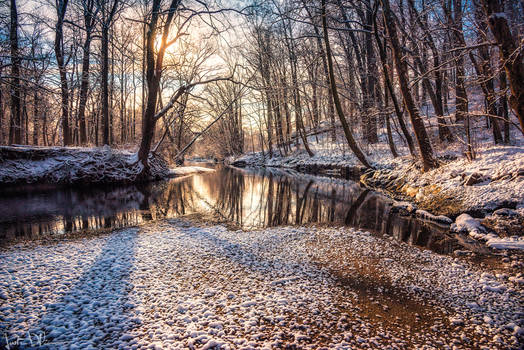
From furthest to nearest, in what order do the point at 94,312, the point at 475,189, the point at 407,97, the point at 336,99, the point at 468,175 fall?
the point at 336,99, the point at 407,97, the point at 468,175, the point at 475,189, the point at 94,312

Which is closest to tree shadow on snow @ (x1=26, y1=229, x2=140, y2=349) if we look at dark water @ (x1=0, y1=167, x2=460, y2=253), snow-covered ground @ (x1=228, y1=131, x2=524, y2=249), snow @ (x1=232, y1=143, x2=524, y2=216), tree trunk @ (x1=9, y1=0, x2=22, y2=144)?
dark water @ (x1=0, y1=167, x2=460, y2=253)

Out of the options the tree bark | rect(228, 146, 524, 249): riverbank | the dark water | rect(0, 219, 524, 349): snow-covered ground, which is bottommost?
rect(0, 219, 524, 349): snow-covered ground

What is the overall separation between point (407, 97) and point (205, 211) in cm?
755

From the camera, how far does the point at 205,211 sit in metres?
6.95

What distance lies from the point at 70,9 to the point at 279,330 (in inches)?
728

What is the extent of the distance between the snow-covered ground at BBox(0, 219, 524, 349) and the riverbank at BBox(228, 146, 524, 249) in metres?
1.46

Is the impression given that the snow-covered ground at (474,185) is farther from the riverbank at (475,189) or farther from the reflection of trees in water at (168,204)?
the reflection of trees in water at (168,204)

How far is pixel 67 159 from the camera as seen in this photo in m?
11.4

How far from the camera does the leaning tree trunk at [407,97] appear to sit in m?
7.92

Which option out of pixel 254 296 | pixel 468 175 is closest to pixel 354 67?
pixel 468 175

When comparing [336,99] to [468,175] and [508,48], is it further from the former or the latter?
[508,48]

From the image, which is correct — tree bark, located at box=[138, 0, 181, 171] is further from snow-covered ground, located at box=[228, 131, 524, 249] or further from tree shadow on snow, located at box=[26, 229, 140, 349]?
snow-covered ground, located at box=[228, 131, 524, 249]

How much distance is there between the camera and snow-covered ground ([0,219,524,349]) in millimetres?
2076

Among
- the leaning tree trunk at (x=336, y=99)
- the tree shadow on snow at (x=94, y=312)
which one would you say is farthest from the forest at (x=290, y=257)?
the leaning tree trunk at (x=336, y=99)
